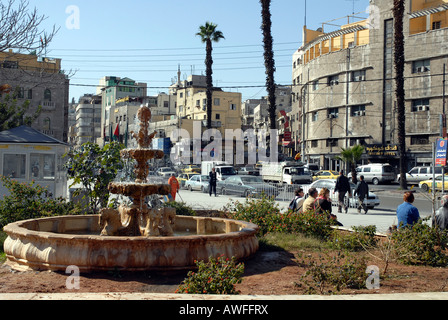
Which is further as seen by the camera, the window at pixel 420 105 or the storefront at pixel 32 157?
the window at pixel 420 105

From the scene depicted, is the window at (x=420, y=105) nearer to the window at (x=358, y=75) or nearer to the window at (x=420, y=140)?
the window at (x=420, y=140)

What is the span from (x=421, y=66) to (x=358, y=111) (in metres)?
8.31

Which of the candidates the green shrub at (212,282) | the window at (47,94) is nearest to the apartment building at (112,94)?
the window at (47,94)

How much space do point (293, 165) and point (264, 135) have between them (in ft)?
123

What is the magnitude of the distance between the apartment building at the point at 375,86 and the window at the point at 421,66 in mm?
92

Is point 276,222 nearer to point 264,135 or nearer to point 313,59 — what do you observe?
point 313,59

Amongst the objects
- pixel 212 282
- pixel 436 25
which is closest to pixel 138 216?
pixel 212 282

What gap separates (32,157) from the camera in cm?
1677

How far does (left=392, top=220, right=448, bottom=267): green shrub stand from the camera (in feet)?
27.7

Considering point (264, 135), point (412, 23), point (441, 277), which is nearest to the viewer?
point (441, 277)

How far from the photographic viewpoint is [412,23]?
4844 cm

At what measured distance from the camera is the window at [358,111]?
170 ft

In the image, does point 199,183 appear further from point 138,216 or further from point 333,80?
point 333,80
